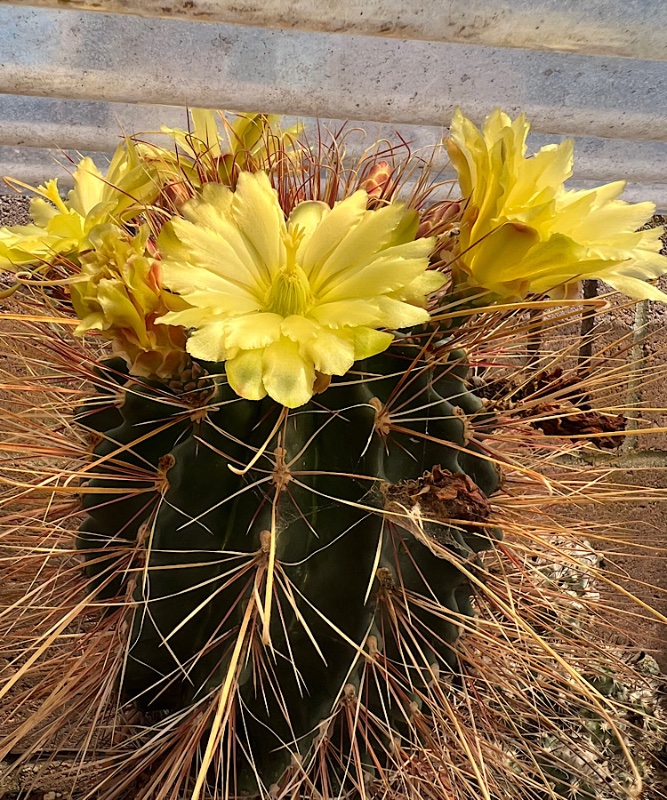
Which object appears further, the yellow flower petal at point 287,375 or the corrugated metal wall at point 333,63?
the corrugated metal wall at point 333,63

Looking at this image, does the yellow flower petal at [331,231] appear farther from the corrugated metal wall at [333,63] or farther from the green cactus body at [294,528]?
the corrugated metal wall at [333,63]

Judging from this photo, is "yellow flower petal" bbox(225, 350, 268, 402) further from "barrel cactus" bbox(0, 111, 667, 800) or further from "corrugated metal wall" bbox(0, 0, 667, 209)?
"corrugated metal wall" bbox(0, 0, 667, 209)

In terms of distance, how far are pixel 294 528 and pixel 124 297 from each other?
0.45ft

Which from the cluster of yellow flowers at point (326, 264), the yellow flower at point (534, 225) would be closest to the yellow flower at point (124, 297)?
the cluster of yellow flowers at point (326, 264)

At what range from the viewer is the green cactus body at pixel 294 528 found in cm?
37

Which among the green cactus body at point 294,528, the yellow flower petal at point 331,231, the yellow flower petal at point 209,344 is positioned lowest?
the green cactus body at point 294,528

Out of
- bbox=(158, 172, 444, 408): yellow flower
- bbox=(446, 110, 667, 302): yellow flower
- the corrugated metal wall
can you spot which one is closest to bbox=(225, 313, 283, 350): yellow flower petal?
bbox=(158, 172, 444, 408): yellow flower

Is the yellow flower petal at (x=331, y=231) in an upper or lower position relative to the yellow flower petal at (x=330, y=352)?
upper

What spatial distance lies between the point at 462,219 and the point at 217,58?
0.23m

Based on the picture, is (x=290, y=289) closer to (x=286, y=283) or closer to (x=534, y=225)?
(x=286, y=283)

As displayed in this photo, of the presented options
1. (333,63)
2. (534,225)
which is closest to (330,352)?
(534,225)

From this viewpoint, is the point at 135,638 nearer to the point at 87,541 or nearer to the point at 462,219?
the point at 87,541

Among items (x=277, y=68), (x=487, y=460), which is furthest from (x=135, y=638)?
(x=277, y=68)

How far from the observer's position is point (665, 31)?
0.48 m
